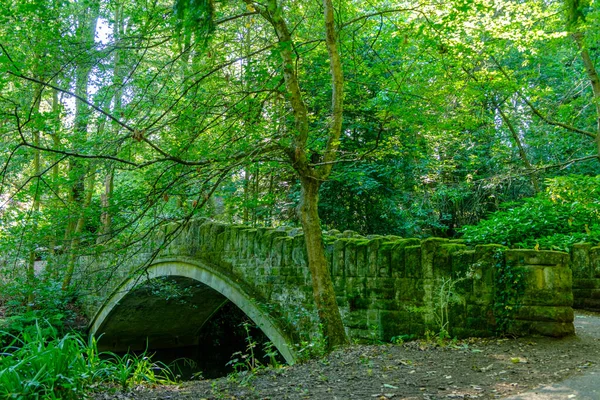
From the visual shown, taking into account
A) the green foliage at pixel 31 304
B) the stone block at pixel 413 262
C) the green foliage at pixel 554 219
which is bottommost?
the green foliage at pixel 31 304

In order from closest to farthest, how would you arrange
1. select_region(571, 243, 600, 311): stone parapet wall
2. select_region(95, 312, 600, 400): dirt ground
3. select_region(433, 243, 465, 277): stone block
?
select_region(95, 312, 600, 400): dirt ground, select_region(433, 243, 465, 277): stone block, select_region(571, 243, 600, 311): stone parapet wall

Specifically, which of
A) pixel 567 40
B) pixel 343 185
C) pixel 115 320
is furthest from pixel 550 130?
pixel 115 320

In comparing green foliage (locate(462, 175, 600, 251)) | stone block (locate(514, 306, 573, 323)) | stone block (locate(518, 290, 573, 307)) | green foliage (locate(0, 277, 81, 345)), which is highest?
green foliage (locate(462, 175, 600, 251))

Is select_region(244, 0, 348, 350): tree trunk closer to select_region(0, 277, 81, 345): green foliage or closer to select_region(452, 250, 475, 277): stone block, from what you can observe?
select_region(452, 250, 475, 277): stone block

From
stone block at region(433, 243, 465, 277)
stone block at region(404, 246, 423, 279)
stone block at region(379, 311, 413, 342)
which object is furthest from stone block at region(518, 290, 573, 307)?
stone block at region(379, 311, 413, 342)

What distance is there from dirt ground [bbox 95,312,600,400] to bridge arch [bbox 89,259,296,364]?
181 centimetres

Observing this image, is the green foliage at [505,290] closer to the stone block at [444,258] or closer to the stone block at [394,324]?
the stone block at [444,258]

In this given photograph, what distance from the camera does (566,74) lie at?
13.4 metres

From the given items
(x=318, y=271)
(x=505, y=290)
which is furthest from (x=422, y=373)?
(x=318, y=271)

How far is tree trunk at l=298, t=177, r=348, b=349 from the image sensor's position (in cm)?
516

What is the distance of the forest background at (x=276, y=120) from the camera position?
4.78 metres

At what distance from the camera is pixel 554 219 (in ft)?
24.8

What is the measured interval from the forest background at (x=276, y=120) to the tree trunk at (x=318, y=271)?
20 mm

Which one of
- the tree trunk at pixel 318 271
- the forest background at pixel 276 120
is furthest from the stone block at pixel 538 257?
the tree trunk at pixel 318 271
